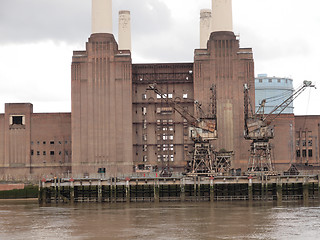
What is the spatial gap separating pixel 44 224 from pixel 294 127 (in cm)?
7351

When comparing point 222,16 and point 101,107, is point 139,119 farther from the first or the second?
point 222,16

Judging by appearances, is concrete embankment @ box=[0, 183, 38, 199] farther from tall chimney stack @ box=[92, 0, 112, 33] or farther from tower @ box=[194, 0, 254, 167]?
tower @ box=[194, 0, 254, 167]

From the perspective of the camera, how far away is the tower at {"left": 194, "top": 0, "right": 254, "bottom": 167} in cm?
11425

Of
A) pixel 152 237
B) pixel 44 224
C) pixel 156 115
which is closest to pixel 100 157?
pixel 156 115

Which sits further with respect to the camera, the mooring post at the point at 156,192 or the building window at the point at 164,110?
the building window at the point at 164,110

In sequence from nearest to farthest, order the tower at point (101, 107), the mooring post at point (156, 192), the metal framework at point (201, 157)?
the mooring post at point (156, 192), the metal framework at point (201, 157), the tower at point (101, 107)

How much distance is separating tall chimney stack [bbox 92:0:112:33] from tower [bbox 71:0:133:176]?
0.19 metres


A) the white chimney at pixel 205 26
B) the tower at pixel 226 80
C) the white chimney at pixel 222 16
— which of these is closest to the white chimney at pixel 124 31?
the white chimney at pixel 205 26

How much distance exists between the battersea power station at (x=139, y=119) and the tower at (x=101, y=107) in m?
0.18

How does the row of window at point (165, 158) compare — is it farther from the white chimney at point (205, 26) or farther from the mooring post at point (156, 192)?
the mooring post at point (156, 192)

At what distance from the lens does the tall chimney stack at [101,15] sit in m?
117

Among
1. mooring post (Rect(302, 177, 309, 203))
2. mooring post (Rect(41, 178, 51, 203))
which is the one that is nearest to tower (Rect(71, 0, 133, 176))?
mooring post (Rect(41, 178, 51, 203))

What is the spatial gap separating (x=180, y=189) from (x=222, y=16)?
48.5 metres

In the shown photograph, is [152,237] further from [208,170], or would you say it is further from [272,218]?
[208,170]
